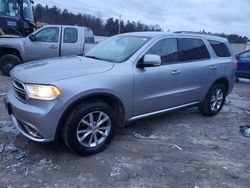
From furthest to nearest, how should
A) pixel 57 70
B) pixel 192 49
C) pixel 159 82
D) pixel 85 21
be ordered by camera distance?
pixel 85 21 < pixel 192 49 < pixel 159 82 < pixel 57 70

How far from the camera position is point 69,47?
31.6 feet

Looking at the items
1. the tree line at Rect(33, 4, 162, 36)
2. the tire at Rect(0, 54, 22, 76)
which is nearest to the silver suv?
the tire at Rect(0, 54, 22, 76)

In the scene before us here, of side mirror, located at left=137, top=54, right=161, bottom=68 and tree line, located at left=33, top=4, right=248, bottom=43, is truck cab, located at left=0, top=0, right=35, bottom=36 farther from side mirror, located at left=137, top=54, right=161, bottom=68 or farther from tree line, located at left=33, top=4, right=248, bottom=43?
tree line, located at left=33, top=4, right=248, bottom=43

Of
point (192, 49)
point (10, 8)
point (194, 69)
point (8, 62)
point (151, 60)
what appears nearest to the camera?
point (151, 60)

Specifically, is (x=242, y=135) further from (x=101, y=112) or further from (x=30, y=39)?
(x=30, y=39)

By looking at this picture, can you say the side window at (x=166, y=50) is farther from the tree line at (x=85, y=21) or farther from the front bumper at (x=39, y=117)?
the tree line at (x=85, y=21)

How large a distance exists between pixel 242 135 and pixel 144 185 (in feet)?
9.33

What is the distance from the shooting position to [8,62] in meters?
9.69

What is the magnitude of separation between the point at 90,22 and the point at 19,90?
40.5m

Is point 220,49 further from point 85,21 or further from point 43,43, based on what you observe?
point 85,21

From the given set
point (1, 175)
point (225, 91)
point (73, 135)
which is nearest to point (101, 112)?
point (73, 135)

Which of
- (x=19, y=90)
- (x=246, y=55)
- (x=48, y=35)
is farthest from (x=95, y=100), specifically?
(x=246, y=55)

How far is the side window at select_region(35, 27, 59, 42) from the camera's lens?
9.62 meters

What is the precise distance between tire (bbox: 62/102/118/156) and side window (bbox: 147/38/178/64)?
1342 mm
